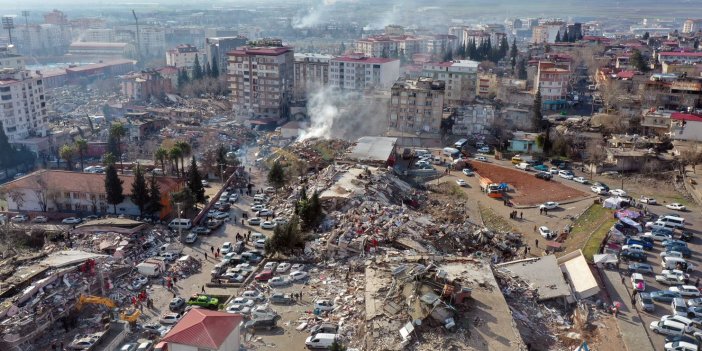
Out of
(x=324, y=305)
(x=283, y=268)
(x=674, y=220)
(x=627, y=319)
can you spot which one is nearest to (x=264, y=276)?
(x=283, y=268)

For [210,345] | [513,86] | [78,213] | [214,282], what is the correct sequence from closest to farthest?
[210,345]
[214,282]
[78,213]
[513,86]

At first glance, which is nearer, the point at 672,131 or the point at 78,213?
the point at 78,213

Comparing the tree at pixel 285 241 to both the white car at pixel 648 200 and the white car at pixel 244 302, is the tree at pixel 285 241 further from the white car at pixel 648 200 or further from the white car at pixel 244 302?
the white car at pixel 648 200

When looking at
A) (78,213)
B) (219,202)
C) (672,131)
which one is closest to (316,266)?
(219,202)

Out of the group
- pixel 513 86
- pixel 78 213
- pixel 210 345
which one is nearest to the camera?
pixel 210 345

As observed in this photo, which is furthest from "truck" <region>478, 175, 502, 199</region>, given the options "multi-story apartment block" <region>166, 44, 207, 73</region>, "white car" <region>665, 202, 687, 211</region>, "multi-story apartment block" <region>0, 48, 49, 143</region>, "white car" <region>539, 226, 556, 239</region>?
"multi-story apartment block" <region>166, 44, 207, 73</region>

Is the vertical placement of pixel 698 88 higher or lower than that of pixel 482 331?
higher

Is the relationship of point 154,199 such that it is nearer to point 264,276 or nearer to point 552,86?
point 264,276

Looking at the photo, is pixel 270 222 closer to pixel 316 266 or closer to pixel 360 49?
pixel 316 266
